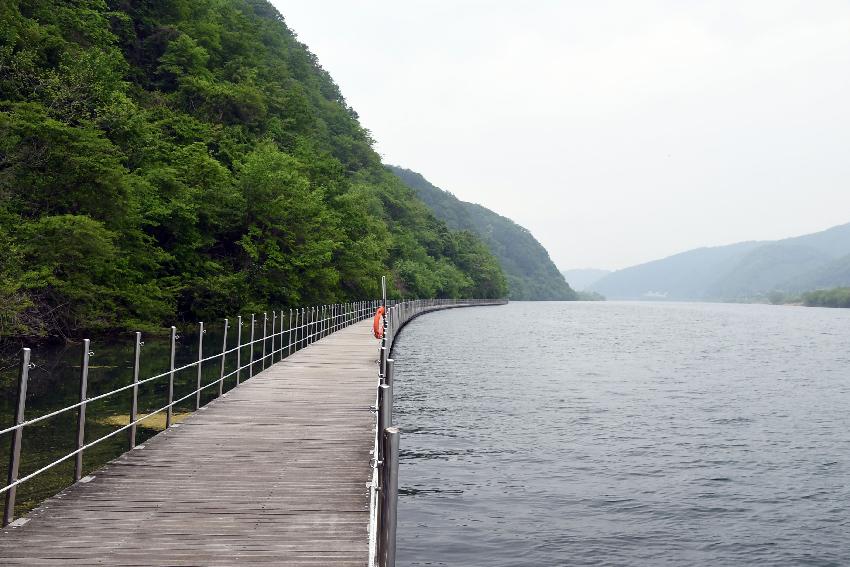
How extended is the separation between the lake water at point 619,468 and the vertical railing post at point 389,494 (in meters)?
6.66

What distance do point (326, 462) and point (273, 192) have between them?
122ft

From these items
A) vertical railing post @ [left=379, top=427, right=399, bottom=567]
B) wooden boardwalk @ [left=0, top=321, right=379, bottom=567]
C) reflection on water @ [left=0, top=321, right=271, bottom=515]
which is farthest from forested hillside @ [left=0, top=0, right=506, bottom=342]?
vertical railing post @ [left=379, top=427, right=399, bottom=567]

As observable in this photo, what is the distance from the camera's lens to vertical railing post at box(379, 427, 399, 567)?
4660 mm

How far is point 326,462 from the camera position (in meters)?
10.1

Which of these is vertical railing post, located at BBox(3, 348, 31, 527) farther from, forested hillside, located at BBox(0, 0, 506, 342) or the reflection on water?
forested hillside, located at BBox(0, 0, 506, 342)

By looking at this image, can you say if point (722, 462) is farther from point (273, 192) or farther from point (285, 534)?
point (273, 192)

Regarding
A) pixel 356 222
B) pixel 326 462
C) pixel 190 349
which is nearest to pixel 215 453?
pixel 326 462

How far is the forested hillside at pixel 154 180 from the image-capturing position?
28.9 metres

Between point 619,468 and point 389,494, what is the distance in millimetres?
13869

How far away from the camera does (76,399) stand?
21359mm

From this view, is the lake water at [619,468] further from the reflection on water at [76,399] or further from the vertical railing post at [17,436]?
the reflection on water at [76,399]

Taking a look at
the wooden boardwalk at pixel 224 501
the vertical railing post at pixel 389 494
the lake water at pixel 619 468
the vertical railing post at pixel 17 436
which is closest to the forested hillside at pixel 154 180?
the lake water at pixel 619 468

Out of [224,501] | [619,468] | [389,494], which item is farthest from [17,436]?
[619,468]

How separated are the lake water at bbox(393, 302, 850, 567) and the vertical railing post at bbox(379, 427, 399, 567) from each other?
21.8 ft
